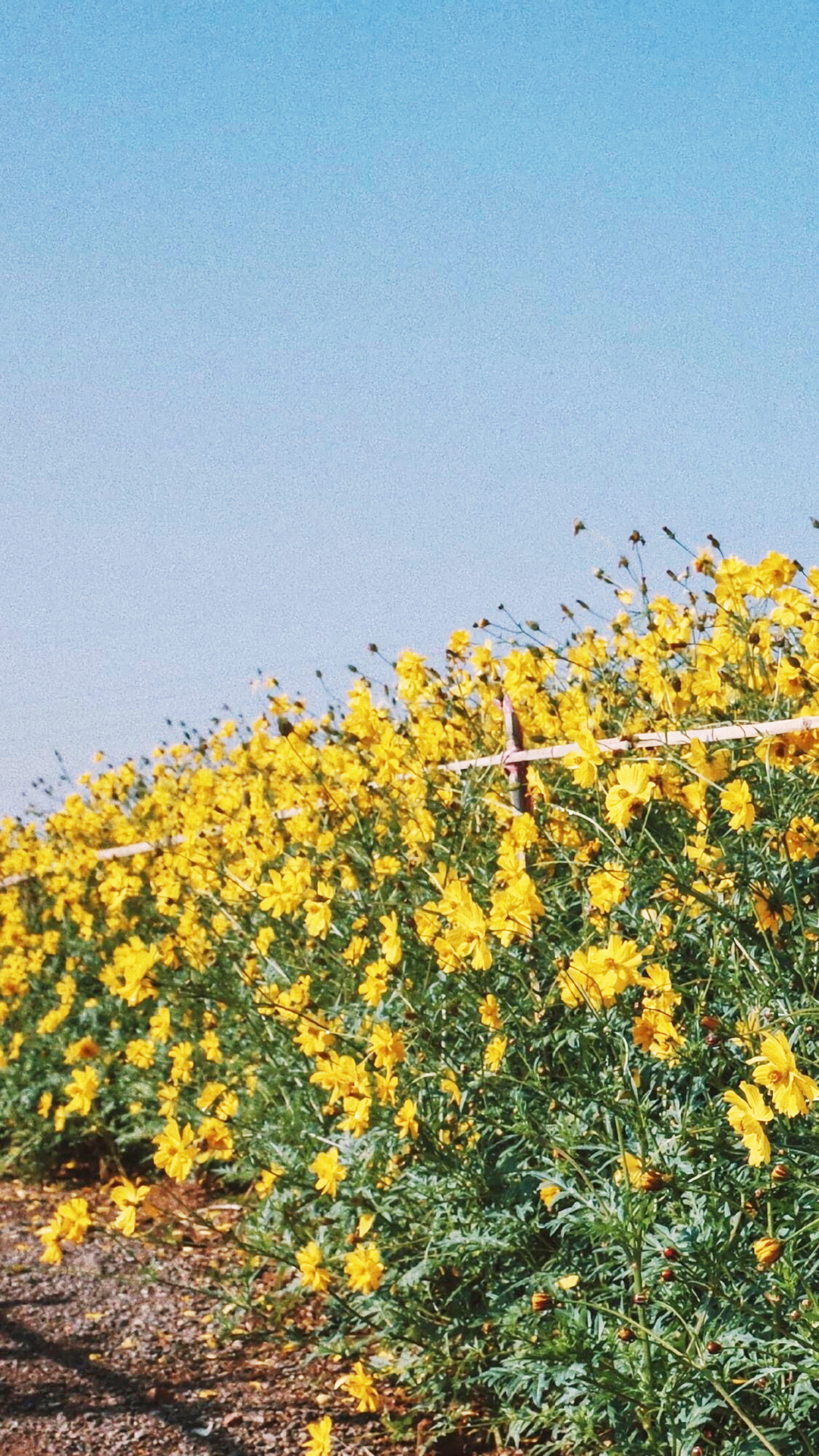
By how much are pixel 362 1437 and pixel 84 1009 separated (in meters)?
3.18

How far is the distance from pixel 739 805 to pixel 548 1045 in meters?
0.85

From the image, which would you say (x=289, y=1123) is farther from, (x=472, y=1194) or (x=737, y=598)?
(x=737, y=598)

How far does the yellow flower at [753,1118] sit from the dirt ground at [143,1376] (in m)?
1.67

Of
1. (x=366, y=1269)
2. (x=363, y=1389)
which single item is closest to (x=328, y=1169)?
(x=366, y=1269)

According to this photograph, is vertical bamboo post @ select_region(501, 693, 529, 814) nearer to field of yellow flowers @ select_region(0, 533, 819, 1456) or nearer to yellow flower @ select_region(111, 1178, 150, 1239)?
field of yellow flowers @ select_region(0, 533, 819, 1456)

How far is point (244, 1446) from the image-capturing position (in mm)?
A: 3553

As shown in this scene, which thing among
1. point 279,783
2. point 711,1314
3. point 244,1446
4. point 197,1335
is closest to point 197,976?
point 279,783

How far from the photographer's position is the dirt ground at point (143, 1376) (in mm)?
3605

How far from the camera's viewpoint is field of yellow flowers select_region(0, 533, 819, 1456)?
105 inches

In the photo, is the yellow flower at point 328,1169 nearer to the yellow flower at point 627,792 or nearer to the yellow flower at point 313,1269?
the yellow flower at point 313,1269

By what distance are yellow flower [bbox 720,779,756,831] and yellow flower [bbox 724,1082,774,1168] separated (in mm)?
700

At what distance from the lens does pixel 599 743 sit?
3.34m

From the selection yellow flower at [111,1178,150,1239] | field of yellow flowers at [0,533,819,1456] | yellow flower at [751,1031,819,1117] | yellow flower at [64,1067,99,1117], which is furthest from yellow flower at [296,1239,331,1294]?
yellow flower at [751,1031,819,1117]

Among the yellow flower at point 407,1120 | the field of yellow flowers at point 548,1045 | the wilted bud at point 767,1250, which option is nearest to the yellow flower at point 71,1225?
the field of yellow flowers at point 548,1045
